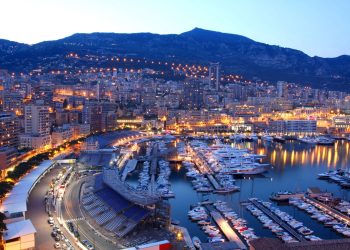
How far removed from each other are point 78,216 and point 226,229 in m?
3.21

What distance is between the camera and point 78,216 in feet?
29.9

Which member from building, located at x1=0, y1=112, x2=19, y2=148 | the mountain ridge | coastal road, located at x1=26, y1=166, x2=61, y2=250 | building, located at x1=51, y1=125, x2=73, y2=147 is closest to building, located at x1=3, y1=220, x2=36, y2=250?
coastal road, located at x1=26, y1=166, x2=61, y2=250

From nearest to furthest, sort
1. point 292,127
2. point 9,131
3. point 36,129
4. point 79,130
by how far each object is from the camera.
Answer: point 9,131
point 36,129
point 79,130
point 292,127

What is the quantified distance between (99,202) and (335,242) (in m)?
5.20

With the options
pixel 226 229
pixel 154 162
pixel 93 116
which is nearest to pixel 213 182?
pixel 154 162

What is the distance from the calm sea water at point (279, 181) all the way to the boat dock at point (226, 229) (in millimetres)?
487

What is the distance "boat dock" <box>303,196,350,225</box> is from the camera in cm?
1025

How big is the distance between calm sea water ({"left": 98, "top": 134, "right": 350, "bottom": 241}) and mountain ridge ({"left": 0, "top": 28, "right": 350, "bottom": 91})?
3823cm

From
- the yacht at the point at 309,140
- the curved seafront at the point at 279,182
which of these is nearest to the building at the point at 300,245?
the curved seafront at the point at 279,182

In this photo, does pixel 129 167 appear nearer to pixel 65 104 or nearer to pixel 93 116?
pixel 93 116

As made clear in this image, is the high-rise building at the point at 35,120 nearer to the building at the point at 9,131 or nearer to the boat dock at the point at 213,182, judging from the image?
the building at the point at 9,131

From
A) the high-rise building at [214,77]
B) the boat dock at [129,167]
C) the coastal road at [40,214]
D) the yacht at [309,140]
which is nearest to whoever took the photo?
the coastal road at [40,214]

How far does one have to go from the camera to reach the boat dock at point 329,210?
10250 millimetres

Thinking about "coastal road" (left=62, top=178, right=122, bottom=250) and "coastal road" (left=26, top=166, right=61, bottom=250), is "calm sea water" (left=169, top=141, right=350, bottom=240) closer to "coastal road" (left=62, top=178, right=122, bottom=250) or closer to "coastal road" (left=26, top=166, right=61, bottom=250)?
"coastal road" (left=62, top=178, right=122, bottom=250)
